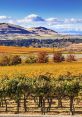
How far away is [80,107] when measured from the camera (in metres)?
64.0

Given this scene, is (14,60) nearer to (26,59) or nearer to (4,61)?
(4,61)

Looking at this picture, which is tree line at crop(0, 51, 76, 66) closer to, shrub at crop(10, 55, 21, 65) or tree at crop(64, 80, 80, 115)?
shrub at crop(10, 55, 21, 65)

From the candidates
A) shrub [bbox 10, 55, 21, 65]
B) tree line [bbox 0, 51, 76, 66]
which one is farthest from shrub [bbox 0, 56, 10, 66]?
shrub [bbox 10, 55, 21, 65]

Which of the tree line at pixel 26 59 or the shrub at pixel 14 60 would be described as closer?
the tree line at pixel 26 59

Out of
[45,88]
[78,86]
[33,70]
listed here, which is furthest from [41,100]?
[33,70]

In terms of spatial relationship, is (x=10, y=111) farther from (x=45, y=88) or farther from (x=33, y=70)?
(x=33, y=70)

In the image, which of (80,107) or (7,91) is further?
(80,107)

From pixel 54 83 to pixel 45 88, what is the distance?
2.11 metres

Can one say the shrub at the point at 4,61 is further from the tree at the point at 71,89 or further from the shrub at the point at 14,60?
the tree at the point at 71,89

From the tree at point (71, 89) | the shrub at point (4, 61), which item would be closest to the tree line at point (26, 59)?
the shrub at point (4, 61)

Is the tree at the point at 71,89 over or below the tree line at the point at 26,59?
over

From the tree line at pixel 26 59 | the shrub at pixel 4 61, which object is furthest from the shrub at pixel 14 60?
the shrub at pixel 4 61

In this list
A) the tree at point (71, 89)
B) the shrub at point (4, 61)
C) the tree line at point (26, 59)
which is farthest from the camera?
the tree line at point (26, 59)

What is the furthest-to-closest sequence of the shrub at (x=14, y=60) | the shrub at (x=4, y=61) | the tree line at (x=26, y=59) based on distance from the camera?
1. the shrub at (x=14, y=60)
2. the tree line at (x=26, y=59)
3. the shrub at (x=4, y=61)
